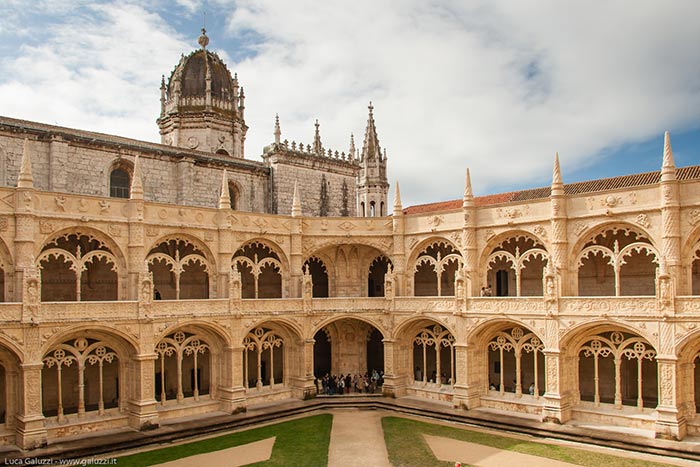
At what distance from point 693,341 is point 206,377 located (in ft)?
75.9

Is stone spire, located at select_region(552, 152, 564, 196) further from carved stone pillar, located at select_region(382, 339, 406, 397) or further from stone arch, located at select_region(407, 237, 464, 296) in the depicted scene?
carved stone pillar, located at select_region(382, 339, 406, 397)

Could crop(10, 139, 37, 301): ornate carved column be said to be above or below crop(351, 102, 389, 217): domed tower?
below

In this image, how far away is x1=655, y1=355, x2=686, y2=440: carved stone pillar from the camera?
72.6ft

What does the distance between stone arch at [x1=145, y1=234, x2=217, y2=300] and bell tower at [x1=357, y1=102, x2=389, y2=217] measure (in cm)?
2147

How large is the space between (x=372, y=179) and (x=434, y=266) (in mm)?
17991

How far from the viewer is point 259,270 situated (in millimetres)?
30625

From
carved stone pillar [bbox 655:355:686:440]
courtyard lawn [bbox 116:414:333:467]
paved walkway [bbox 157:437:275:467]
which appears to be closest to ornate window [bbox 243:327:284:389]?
courtyard lawn [bbox 116:414:333:467]

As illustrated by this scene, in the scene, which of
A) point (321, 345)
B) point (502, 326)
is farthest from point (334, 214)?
point (502, 326)

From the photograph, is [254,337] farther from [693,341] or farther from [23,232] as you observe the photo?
[693,341]

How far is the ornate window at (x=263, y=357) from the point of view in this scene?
98.8 feet

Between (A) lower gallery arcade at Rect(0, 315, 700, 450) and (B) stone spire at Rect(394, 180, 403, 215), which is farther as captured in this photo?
(B) stone spire at Rect(394, 180, 403, 215)

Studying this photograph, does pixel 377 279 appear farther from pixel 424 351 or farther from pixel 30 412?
pixel 30 412

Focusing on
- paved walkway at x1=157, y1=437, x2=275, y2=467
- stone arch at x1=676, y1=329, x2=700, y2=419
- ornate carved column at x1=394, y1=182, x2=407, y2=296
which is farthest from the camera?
ornate carved column at x1=394, y1=182, x2=407, y2=296

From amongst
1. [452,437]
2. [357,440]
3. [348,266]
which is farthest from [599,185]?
[357,440]
